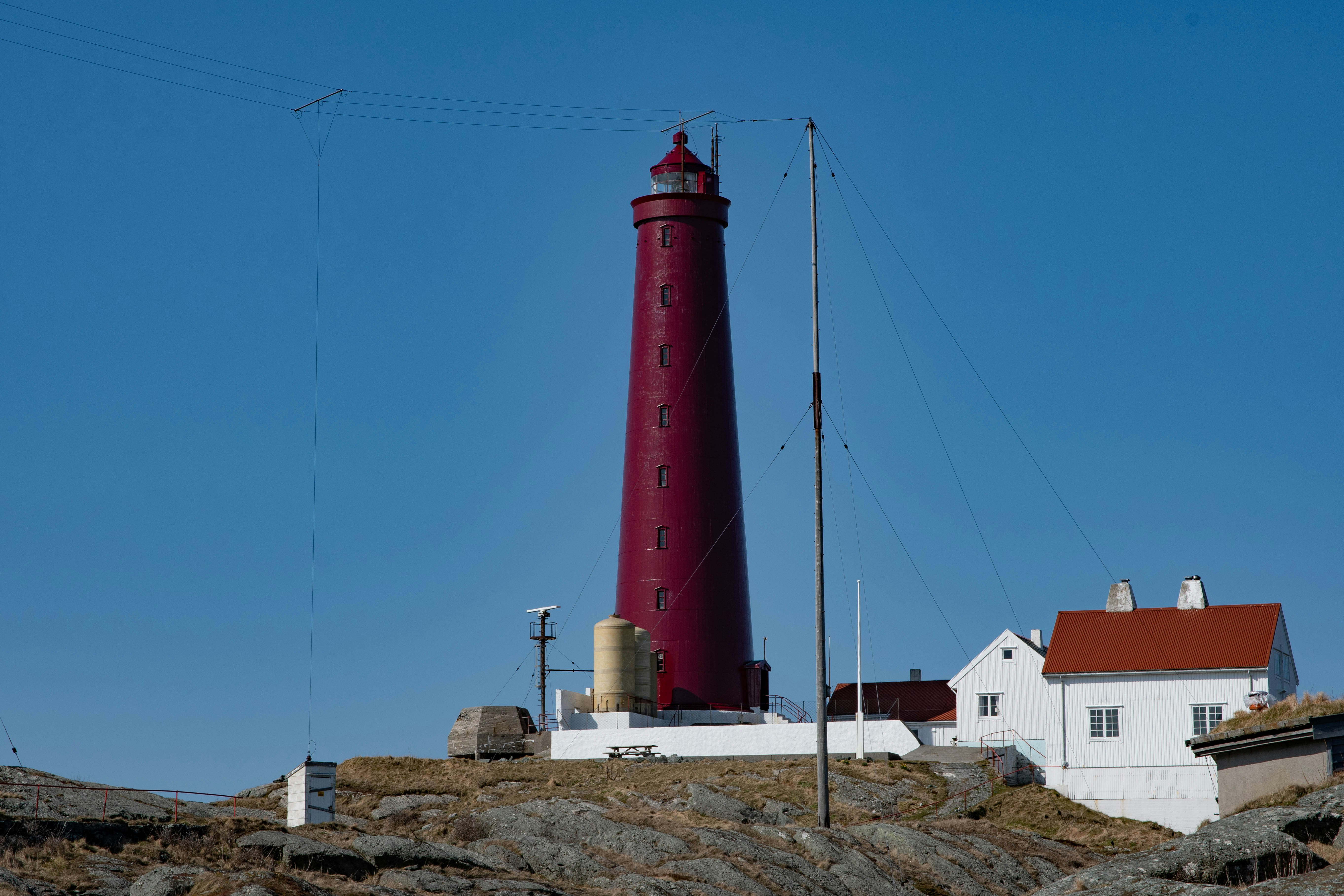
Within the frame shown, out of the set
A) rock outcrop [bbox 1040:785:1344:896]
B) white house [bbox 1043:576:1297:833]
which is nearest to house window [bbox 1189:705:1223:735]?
white house [bbox 1043:576:1297:833]

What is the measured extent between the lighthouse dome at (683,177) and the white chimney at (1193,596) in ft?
64.3

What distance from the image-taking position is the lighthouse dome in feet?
173

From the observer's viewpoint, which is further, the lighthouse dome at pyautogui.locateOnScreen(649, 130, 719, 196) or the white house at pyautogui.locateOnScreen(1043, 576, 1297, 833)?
the lighthouse dome at pyautogui.locateOnScreen(649, 130, 719, 196)

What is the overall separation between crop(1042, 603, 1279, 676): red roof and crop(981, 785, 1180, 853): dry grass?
15.3ft

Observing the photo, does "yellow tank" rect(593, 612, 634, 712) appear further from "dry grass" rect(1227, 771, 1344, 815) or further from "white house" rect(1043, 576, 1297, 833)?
"dry grass" rect(1227, 771, 1344, 815)

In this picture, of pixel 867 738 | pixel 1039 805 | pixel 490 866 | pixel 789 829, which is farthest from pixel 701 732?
A: pixel 490 866

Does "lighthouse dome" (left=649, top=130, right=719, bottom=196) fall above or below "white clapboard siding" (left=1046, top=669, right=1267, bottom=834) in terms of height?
above

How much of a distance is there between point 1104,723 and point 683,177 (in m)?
22.4

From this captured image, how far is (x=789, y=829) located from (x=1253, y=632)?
18970 millimetres

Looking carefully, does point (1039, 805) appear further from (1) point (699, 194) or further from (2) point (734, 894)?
(1) point (699, 194)

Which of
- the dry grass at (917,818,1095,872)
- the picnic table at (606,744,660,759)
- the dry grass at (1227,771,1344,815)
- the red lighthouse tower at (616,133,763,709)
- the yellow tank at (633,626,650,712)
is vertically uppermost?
the red lighthouse tower at (616,133,763,709)

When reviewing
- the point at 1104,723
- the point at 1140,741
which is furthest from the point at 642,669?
the point at 1140,741

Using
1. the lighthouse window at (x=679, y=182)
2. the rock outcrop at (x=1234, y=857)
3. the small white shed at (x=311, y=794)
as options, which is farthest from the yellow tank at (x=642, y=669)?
the rock outcrop at (x=1234, y=857)

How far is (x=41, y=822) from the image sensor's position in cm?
2573
